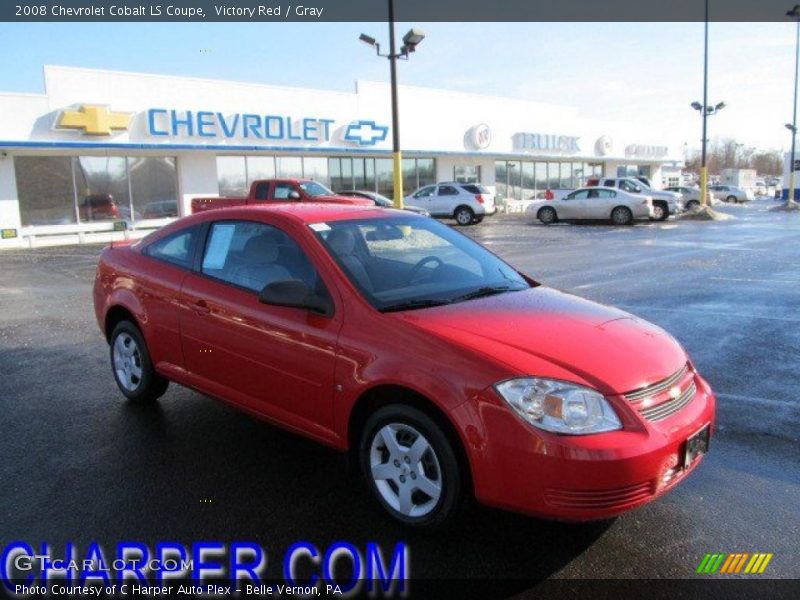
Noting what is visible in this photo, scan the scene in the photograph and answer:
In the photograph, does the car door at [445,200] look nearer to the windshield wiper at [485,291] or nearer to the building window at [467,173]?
the building window at [467,173]

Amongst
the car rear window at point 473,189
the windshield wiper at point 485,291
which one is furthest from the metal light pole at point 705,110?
the windshield wiper at point 485,291

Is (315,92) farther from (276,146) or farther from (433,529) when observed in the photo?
(433,529)

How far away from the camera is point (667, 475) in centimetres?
308

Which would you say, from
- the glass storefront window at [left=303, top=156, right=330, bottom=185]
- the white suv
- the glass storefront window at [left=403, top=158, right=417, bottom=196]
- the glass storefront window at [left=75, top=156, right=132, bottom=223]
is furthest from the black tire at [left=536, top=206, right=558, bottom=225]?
the glass storefront window at [left=75, top=156, right=132, bottom=223]

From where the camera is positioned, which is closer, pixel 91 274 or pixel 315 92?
pixel 91 274

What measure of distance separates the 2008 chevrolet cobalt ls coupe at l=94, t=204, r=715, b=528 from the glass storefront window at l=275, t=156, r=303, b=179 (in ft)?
75.7

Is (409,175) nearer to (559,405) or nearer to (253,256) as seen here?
(253,256)

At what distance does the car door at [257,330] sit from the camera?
12.1 feet

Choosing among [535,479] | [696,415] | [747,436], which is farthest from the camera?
[747,436]

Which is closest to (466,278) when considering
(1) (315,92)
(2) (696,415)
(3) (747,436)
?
(2) (696,415)

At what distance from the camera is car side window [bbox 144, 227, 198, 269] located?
479 cm

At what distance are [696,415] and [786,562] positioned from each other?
73cm

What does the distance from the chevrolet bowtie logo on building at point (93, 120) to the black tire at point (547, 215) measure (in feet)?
53.7

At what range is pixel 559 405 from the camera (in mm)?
2963
